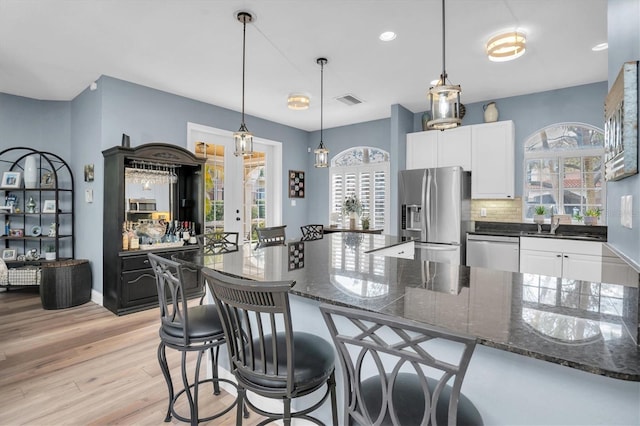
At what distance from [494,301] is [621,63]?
152 cm

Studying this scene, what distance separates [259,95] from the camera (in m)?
4.64

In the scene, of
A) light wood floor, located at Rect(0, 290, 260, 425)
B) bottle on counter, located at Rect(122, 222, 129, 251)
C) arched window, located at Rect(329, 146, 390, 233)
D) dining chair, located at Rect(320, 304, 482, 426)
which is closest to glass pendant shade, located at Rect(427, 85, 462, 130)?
dining chair, located at Rect(320, 304, 482, 426)

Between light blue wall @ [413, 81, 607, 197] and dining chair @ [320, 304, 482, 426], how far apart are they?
14.3 feet

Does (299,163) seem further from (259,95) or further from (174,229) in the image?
(174,229)

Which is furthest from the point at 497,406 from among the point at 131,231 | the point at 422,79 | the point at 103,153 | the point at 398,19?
the point at 103,153

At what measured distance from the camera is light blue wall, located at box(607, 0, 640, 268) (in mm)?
1401

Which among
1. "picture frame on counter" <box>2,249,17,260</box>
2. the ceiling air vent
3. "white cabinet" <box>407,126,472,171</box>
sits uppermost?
the ceiling air vent

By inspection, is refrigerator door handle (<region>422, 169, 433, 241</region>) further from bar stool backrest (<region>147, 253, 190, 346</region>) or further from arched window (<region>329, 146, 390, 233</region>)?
bar stool backrest (<region>147, 253, 190, 346</region>)

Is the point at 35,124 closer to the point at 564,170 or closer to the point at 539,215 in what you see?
the point at 539,215

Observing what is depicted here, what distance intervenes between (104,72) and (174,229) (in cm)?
205

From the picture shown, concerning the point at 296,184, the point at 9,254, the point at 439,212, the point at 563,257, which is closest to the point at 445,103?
the point at 439,212

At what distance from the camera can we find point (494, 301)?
1.17 m

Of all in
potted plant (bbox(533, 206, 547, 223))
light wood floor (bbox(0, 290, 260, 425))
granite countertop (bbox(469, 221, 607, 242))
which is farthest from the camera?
potted plant (bbox(533, 206, 547, 223))

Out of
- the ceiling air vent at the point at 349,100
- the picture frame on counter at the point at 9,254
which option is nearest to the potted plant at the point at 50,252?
the picture frame on counter at the point at 9,254
